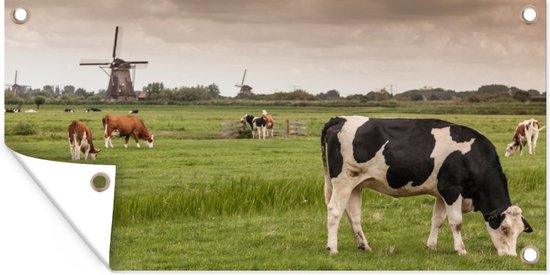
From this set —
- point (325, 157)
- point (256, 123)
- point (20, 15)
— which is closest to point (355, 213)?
point (325, 157)

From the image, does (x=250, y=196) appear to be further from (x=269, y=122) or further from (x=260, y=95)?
(x=260, y=95)

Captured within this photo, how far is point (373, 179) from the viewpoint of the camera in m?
8.72

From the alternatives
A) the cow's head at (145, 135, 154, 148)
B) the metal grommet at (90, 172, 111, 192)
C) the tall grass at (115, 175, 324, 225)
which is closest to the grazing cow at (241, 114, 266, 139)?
the tall grass at (115, 175, 324, 225)

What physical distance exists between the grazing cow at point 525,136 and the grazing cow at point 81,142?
3.00 meters

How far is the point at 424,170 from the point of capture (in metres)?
8.64

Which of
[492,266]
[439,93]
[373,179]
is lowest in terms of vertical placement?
[492,266]

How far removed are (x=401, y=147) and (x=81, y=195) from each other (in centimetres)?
230

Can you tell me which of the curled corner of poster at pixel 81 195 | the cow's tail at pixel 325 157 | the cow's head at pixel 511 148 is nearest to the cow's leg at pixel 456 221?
the cow's head at pixel 511 148

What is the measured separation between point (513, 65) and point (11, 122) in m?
3.66

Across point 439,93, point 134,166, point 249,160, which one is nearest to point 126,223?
point 134,166

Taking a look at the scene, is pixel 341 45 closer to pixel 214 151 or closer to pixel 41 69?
pixel 214 151

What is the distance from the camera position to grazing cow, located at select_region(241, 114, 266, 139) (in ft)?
29.8

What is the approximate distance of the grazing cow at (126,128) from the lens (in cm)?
895

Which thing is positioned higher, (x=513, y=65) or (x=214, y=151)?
(x=513, y=65)
